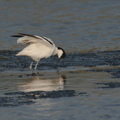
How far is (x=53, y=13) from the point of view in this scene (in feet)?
83.5

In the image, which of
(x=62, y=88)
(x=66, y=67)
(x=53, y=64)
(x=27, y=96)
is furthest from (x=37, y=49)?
(x=27, y=96)

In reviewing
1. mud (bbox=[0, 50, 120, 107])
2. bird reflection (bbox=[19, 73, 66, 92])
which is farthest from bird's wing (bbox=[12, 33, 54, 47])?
bird reflection (bbox=[19, 73, 66, 92])

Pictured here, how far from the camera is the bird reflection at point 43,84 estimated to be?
9.25m

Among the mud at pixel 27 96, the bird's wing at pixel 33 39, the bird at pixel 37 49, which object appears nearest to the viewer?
the mud at pixel 27 96

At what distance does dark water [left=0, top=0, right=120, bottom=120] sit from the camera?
293 inches

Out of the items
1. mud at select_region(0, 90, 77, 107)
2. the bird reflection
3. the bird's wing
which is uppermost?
the bird's wing

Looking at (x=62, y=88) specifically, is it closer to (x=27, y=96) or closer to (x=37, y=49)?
(x=27, y=96)

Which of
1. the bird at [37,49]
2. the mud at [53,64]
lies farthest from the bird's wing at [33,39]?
the mud at [53,64]

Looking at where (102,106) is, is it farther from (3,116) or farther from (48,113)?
(3,116)

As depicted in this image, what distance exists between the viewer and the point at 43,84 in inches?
386

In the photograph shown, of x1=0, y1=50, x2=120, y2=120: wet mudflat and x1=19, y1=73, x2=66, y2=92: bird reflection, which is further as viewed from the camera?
x1=19, y1=73, x2=66, y2=92: bird reflection

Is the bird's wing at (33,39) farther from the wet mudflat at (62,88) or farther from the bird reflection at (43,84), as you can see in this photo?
the bird reflection at (43,84)

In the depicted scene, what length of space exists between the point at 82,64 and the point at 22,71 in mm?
1949

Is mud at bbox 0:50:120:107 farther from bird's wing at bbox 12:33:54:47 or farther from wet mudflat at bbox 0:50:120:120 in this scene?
bird's wing at bbox 12:33:54:47
